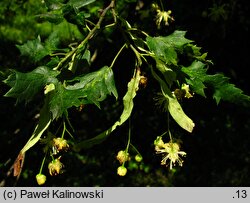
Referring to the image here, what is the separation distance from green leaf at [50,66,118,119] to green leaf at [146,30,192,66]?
18 centimetres

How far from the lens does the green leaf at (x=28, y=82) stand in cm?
124

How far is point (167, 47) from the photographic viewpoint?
1428mm

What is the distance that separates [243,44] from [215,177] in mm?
1063

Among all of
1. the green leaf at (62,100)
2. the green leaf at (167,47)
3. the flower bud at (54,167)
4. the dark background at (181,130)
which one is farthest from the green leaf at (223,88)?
the dark background at (181,130)

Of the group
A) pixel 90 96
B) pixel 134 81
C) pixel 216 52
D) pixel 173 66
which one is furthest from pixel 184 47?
pixel 216 52

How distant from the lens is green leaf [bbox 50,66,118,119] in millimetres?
1229

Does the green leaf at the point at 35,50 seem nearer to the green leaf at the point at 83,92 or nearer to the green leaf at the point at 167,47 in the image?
the green leaf at the point at 83,92

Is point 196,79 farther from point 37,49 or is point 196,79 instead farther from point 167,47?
point 37,49

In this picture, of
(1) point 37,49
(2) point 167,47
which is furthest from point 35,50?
(2) point 167,47

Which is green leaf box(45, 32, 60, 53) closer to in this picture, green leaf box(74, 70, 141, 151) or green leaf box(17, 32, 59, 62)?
green leaf box(17, 32, 59, 62)

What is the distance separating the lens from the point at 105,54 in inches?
111

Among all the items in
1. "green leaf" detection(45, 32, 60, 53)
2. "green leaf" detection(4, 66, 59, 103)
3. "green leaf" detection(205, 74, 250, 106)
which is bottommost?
"green leaf" detection(205, 74, 250, 106)

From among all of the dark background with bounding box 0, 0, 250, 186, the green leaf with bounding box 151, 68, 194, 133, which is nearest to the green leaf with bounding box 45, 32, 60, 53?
the green leaf with bounding box 151, 68, 194, 133

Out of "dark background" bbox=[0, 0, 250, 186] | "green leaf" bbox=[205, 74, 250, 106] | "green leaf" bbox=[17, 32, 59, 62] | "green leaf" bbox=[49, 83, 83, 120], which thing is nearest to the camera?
"green leaf" bbox=[49, 83, 83, 120]
